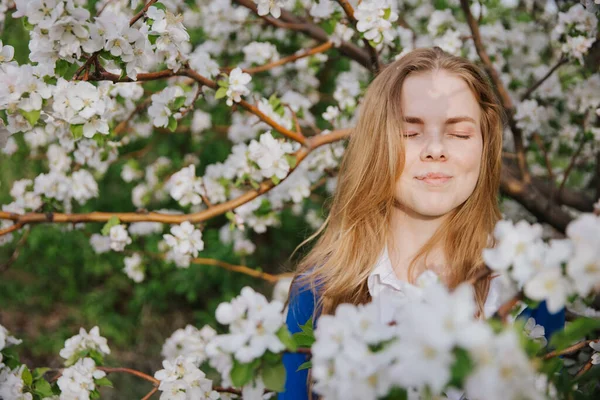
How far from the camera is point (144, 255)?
3.08 metres

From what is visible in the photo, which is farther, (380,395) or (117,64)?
(117,64)

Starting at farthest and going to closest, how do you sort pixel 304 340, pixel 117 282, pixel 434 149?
pixel 117 282, pixel 434 149, pixel 304 340

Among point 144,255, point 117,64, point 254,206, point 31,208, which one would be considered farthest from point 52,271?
point 117,64

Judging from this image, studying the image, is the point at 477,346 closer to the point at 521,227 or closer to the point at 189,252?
the point at 521,227

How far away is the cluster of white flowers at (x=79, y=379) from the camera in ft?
5.65

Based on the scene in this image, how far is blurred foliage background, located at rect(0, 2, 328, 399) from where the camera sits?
3789 mm

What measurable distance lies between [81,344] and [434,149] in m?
1.27

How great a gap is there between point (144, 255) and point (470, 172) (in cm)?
193

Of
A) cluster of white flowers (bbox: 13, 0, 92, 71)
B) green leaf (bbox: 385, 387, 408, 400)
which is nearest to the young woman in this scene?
green leaf (bbox: 385, 387, 408, 400)

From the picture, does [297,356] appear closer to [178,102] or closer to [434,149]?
[434,149]

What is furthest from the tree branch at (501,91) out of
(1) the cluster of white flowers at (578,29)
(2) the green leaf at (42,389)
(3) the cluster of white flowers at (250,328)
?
(2) the green leaf at (42,389)

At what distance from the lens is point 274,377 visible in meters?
1.01

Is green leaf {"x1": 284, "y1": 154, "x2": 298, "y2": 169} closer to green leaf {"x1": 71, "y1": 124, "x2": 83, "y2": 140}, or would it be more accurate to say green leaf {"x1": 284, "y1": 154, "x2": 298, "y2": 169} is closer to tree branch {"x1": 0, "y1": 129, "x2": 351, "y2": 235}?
tree branch {"x1": 0, "y1": 129, "x2": 351, "y2": 235}

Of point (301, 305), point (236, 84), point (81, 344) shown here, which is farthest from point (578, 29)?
point (81, 344)
